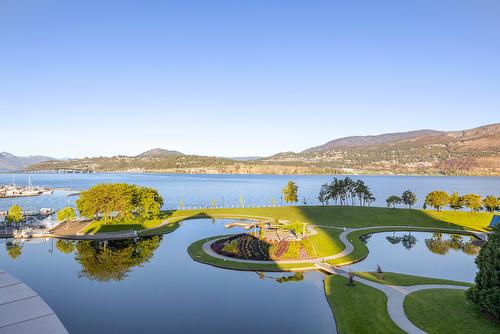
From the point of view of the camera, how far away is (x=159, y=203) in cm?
9581

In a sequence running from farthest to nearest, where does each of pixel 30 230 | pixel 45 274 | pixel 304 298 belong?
pixel 30 230 → pixel 45 274 → pixel 304 298

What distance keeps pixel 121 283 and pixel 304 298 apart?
919 inches

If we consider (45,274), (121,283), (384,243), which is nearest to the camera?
(121,283)

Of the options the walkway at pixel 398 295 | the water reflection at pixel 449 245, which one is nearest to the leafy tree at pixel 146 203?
Answer: the walkway at pixel 398 295

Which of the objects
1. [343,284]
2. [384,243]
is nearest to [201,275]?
[343,284]

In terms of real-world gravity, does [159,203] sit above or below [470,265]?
above

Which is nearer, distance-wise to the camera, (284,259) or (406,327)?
(406,327)

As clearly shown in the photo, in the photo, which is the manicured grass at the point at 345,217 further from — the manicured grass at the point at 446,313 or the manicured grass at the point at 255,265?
the manicured grass at the point at 446,313

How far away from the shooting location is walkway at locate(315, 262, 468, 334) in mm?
30609

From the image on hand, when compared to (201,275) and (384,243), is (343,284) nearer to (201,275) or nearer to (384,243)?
(201,275)

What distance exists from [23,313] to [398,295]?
120 ft

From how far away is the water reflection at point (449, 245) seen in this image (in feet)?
211

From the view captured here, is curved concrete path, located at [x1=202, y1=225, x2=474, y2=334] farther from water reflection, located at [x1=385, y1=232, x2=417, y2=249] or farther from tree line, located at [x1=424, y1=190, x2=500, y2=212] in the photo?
tree line, located at [x1=424, y1=190, x2=500, y2=212]

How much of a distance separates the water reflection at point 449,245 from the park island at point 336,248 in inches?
7.3
